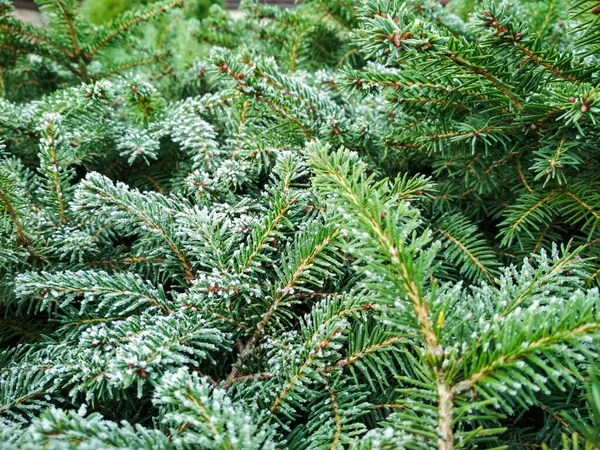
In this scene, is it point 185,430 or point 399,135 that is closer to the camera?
point 185,430

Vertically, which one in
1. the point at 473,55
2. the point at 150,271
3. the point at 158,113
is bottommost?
the point at 150,271

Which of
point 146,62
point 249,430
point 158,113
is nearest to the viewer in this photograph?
point 249,430

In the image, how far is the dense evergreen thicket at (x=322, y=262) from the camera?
1.04ft

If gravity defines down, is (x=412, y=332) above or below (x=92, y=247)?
above

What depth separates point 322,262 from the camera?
16.3 inches

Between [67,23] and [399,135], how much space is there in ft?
1.90

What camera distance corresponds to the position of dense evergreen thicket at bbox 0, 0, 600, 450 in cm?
32

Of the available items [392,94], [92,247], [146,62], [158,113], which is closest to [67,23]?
[146,62]

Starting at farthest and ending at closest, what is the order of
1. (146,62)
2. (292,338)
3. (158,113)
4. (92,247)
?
(146,62) → (158,113) → (92,247) → (292,338)

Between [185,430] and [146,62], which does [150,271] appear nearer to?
[185,430]

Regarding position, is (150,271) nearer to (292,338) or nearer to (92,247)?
(92,247)

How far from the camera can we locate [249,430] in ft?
1.00

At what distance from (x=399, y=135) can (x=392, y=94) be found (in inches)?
2.0

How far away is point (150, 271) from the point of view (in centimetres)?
53
